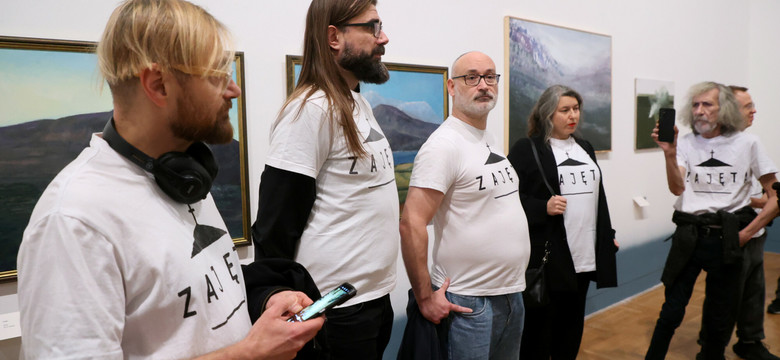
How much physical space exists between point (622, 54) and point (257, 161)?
146 inches

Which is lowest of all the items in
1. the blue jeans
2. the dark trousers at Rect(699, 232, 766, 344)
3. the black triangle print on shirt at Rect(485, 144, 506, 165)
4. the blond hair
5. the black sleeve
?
the dark trousers at Rect(699, 232, 766, 344)

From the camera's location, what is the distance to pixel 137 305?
0.87 m

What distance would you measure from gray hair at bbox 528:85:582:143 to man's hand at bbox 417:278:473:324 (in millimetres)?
1224

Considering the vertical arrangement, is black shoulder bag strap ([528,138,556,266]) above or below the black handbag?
above

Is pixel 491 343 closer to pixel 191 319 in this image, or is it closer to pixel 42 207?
pixel 191 319

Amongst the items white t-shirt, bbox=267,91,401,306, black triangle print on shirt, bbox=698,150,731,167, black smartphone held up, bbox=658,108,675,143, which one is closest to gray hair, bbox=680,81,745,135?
black triangle print on shirt, bbox=698,150,731,167

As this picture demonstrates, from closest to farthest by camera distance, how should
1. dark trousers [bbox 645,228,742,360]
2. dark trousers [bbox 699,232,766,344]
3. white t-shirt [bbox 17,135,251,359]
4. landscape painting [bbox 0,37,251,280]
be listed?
1. white t-shirt [bbox 17,135,251,359]
2. landscape painting [bbox 0,37,251,280]
3. dark trousers [bbox 645,228,742,360]
4. dark trousers [bbox 699,232,766,344]

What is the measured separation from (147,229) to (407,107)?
240cm

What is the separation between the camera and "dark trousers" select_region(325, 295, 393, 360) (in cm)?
168

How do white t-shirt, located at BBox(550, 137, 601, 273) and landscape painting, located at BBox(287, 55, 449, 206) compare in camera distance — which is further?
landscape painting, located at BBox(287, 55, 449, 206)

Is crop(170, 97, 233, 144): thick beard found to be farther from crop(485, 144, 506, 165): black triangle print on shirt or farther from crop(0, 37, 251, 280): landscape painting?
crop(485, 144, 506, 165): black triangle print on shirt

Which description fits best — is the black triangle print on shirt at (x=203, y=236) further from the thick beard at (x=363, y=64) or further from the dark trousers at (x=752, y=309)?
the dark trousers at (x=752, y=309)

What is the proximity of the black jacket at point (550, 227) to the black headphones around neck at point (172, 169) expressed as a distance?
81.7 inches

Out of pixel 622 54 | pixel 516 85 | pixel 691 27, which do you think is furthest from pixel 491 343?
pixel 691 27
